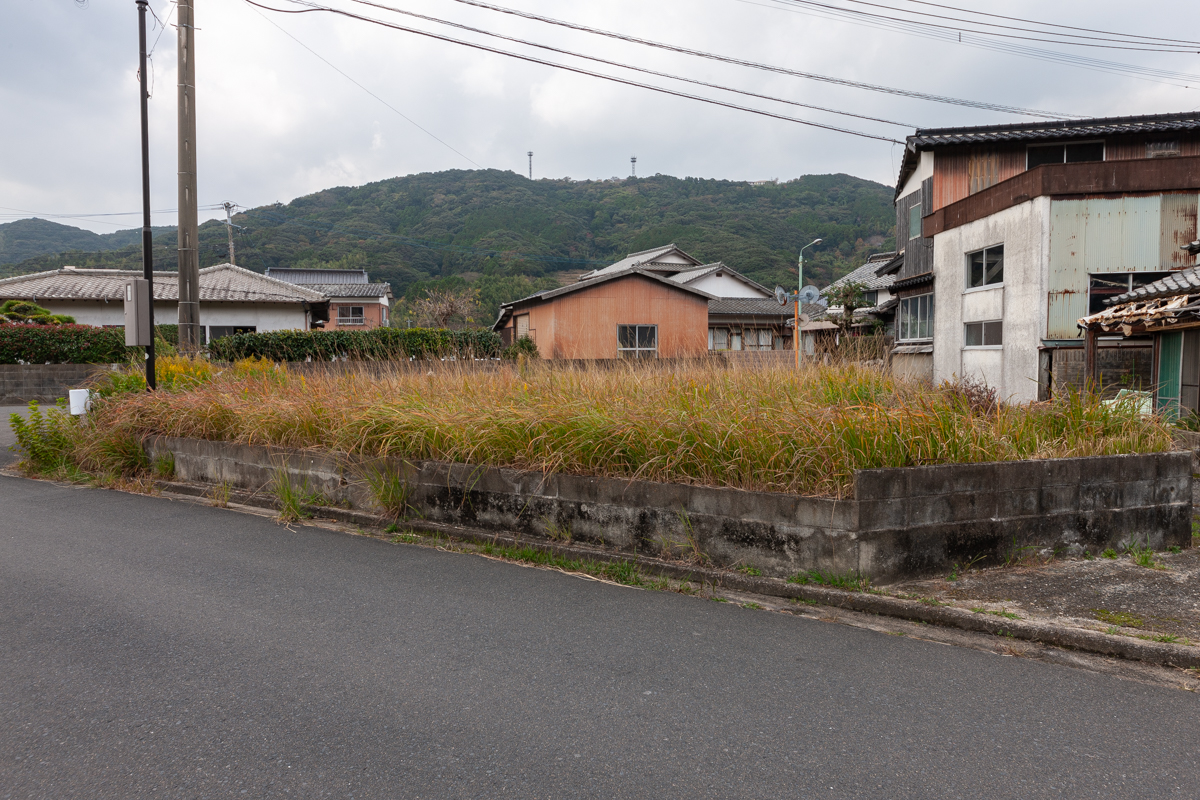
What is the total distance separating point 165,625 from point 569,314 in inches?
919

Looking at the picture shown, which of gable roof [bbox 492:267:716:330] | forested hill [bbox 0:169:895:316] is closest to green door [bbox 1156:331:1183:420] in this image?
gable roof [bbox 492:267:716:330]

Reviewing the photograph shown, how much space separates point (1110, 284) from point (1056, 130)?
6603mm

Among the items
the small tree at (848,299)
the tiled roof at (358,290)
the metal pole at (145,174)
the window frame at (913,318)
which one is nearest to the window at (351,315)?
the tiled roof at (358,290)

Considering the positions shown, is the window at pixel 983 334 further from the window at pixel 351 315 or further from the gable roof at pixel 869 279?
the window at pixel 351 315

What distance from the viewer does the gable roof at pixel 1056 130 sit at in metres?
19.3

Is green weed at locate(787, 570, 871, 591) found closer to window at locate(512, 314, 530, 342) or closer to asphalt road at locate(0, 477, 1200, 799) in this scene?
asphalt road at locate(0, 477, 1200, 799)

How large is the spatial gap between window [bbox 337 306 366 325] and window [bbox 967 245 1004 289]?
38.8m

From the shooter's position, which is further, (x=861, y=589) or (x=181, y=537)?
(x=181, y=537)

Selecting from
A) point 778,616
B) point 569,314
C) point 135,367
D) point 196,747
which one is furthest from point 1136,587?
point 569,314

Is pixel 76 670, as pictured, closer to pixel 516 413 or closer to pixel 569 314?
pixel 516 413

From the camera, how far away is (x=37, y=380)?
20.8m

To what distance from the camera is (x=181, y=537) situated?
244 inches

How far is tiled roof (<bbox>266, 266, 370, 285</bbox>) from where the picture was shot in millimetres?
55156

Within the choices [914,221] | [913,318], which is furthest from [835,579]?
[913,318]
